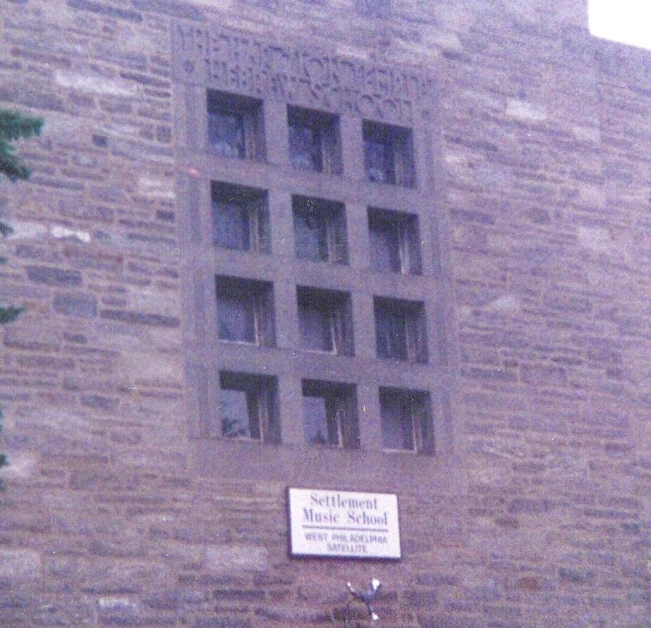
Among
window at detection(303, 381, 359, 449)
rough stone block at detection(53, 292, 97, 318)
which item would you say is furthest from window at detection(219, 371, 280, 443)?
rough stone block at detection(53, 292, 97, 318)

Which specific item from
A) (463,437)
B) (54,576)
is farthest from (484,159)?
(54,576)

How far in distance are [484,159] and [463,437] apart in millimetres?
3090

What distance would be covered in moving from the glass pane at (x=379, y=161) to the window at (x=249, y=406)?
271 cm

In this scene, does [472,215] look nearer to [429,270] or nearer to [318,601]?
[429,270]

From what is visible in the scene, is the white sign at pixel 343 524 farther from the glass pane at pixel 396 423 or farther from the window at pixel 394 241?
the window at pixel 394 241

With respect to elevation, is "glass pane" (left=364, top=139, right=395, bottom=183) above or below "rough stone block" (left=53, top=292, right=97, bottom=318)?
above

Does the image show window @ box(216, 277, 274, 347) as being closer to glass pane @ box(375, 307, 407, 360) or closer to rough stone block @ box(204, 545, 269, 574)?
glass pane @ box(375, 307, 407, 360)

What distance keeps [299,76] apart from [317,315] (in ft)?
7.89

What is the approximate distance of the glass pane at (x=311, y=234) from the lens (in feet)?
55.2

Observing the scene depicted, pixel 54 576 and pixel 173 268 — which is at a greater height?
pixel 173 268

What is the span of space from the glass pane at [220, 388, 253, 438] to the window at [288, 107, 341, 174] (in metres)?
2.54

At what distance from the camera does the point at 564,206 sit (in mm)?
18141

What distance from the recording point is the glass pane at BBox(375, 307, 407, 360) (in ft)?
55.5

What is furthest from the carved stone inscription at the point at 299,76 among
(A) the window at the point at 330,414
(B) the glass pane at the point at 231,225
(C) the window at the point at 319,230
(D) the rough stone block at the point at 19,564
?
(D) the rough stone block at the point at 19,564
